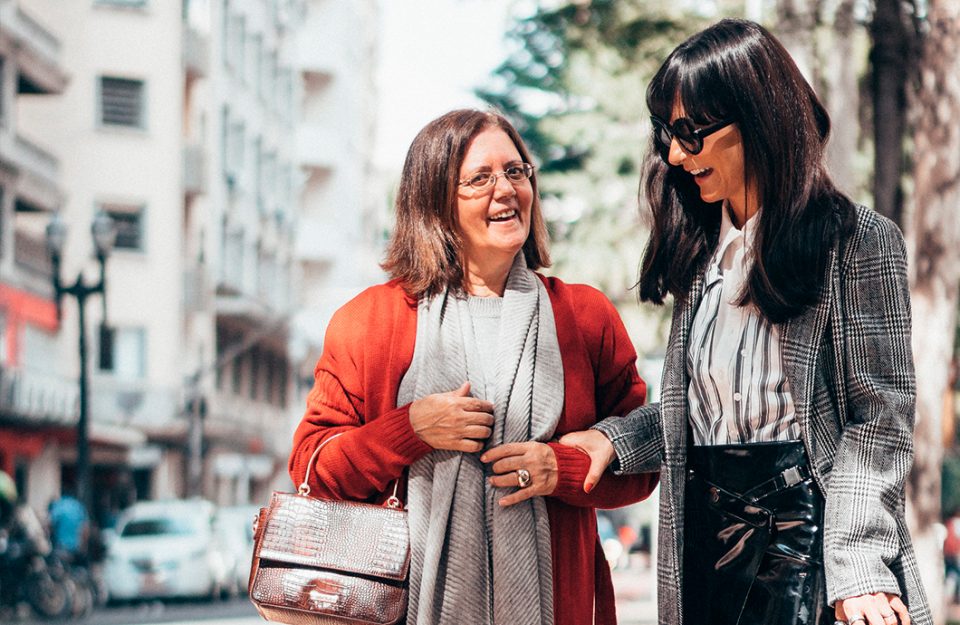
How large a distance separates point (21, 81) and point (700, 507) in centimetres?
3232

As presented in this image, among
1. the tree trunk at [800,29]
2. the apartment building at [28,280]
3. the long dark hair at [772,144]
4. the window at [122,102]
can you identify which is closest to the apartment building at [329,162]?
the window at [122,102]

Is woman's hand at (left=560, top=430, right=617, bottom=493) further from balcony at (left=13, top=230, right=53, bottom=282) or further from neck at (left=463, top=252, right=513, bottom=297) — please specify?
balcony at (left=13, top=230, right=53, bottom=282)

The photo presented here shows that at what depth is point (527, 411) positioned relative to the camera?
4.19m

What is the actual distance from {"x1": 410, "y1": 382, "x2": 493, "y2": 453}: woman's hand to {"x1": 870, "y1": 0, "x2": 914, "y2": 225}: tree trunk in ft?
21.9

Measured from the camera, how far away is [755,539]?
3520 mm

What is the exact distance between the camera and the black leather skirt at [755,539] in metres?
3.44

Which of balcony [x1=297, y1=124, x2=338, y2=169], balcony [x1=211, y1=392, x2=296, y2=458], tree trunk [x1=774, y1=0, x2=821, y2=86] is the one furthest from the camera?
balcony [x1=297, y1=124, x2=338, y2=169]

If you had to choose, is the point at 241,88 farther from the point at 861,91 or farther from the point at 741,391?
the point at 741,391

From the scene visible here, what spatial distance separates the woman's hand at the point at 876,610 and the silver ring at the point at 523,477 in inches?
40.8

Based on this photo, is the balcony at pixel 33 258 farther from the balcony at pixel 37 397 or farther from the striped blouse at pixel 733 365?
the striped blouse at pixel 733 365

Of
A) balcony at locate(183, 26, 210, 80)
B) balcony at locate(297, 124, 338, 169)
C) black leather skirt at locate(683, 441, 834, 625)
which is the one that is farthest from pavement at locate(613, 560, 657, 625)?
balcony at locate(297, 124, 338, 169)

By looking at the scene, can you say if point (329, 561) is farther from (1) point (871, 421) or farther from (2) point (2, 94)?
(2) point (2, 94)

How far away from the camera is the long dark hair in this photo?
353 cm

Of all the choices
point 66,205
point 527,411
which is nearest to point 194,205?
point 66,205
